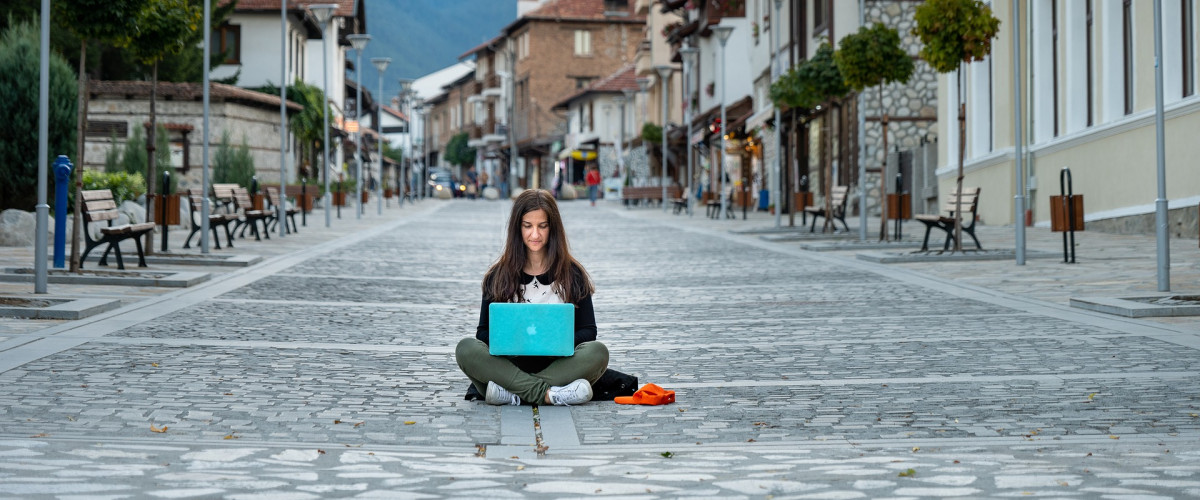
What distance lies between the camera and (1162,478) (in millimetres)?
5117

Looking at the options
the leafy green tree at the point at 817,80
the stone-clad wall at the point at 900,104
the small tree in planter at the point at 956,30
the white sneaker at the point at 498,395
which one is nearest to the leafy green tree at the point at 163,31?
the small tree in planter at the point at 956,30

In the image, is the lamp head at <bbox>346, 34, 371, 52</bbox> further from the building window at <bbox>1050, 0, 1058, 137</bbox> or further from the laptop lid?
the laptop lid

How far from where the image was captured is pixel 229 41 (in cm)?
4916

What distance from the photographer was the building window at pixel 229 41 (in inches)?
1925

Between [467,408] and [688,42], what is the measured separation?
5599cm

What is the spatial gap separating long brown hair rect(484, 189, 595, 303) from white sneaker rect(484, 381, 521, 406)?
0.44 metres

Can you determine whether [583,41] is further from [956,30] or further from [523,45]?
[956,30]

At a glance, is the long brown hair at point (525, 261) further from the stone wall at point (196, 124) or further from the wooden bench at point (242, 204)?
the stone wall at point (196, 124)

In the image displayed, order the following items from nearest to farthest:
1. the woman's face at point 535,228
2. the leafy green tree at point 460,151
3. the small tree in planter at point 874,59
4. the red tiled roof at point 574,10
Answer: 1. the woman's face at point 535,228
2. the small tree in planter at point 874,59
3. the red tiled roof at point 574,10
4. the leafy green tree at point 460,151

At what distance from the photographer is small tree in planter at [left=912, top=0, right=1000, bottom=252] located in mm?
17875

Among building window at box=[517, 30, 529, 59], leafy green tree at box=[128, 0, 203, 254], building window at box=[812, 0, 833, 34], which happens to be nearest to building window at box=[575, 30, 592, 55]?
building window at box=[517, 30, 529, 59]

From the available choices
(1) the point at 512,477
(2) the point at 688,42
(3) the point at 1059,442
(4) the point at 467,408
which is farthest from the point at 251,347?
(2) the point at 688,42

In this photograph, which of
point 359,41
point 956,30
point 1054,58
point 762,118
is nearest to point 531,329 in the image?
point 956,30

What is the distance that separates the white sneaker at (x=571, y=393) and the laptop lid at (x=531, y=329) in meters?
0.17
